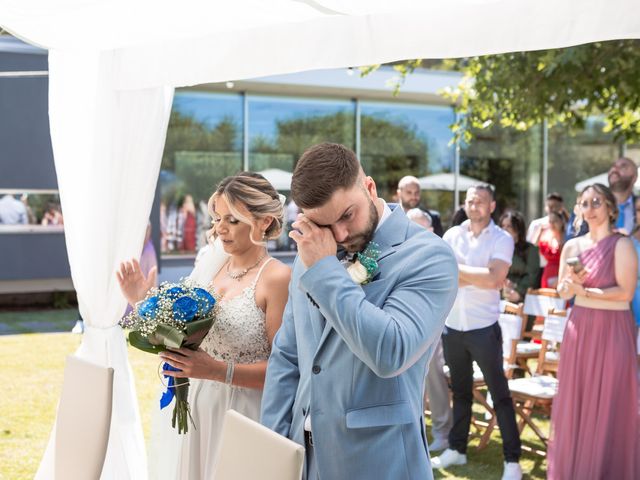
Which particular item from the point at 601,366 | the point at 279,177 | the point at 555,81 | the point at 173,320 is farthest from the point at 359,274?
the point at 279,177

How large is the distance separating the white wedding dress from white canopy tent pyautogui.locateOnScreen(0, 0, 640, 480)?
1.09 m

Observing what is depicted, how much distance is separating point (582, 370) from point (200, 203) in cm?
1301

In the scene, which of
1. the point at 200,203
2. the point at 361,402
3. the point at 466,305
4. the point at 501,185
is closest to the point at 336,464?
the point at 361,402

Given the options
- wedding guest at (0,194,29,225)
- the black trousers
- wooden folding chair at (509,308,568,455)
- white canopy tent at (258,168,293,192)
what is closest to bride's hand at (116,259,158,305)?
the black trousers

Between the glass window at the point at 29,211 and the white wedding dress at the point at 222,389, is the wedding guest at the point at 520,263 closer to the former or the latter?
the white wedding dress at the point at 222,389

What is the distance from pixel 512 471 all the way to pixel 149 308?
10.7 feet

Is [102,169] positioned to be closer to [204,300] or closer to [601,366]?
[204,300]

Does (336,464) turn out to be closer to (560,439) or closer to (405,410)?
(405,410)

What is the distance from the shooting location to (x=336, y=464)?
2.42 metres

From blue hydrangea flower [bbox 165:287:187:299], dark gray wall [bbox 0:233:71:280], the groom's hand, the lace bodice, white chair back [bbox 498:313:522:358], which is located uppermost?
the groom's hand

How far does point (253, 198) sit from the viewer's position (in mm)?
3455

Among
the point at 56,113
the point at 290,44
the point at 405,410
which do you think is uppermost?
the point at 290,44

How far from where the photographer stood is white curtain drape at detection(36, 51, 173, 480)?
4.54 metres

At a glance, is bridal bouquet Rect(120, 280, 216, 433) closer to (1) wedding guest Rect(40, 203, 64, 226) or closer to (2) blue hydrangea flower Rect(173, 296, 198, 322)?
(2) blue hydrangea flower Rect(173, 296, 198, 322)
